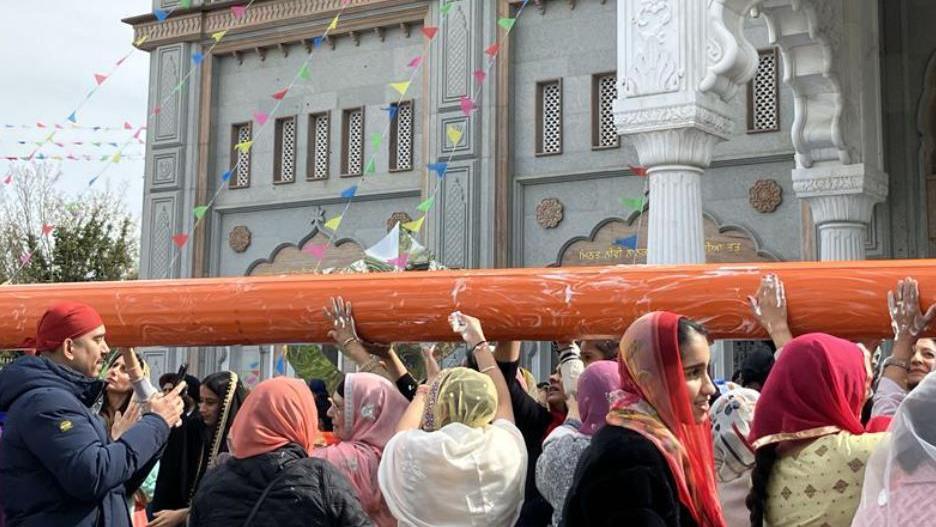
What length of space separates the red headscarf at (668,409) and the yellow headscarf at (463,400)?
733 millimetres

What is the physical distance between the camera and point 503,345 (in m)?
4.66

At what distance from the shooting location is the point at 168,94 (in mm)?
15828

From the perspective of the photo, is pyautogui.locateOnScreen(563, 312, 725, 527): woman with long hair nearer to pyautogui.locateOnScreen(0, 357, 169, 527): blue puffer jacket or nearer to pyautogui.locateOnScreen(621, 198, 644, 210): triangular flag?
pyautogui.locateOnScreen(0, 357, 169, 527): blue puffer jacket

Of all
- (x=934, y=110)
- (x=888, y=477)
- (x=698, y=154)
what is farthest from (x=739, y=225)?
(x=888, y=477)

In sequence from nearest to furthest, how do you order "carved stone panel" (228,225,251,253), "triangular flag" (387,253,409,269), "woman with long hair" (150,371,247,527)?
"woman with long hair" (150,371,247,527)
"triangular flag" (387,253,409,269)
"carved stone panel" (228,225,251,253)

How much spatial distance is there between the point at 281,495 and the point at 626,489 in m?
0.89

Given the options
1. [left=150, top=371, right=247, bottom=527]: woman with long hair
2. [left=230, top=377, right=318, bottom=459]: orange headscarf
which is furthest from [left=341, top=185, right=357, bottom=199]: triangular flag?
[left=230, top=377, right=318, bottom=459]: orange headscarf

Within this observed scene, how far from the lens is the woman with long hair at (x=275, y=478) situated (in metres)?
3.08

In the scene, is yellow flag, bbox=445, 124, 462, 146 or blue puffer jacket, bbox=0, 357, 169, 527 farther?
yellow flag, bbox=445, 124, 462, 146

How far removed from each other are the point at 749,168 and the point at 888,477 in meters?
10.0

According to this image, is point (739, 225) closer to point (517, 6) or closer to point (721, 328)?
point (517, 6)

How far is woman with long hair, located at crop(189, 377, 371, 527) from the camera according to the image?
3078mm

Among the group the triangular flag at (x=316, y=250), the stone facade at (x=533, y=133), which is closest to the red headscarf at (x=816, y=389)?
the stone facade at (x=533, y=133)

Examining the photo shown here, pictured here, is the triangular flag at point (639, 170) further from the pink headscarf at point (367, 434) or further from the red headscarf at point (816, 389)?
the red headscarf at point (816, 389)
